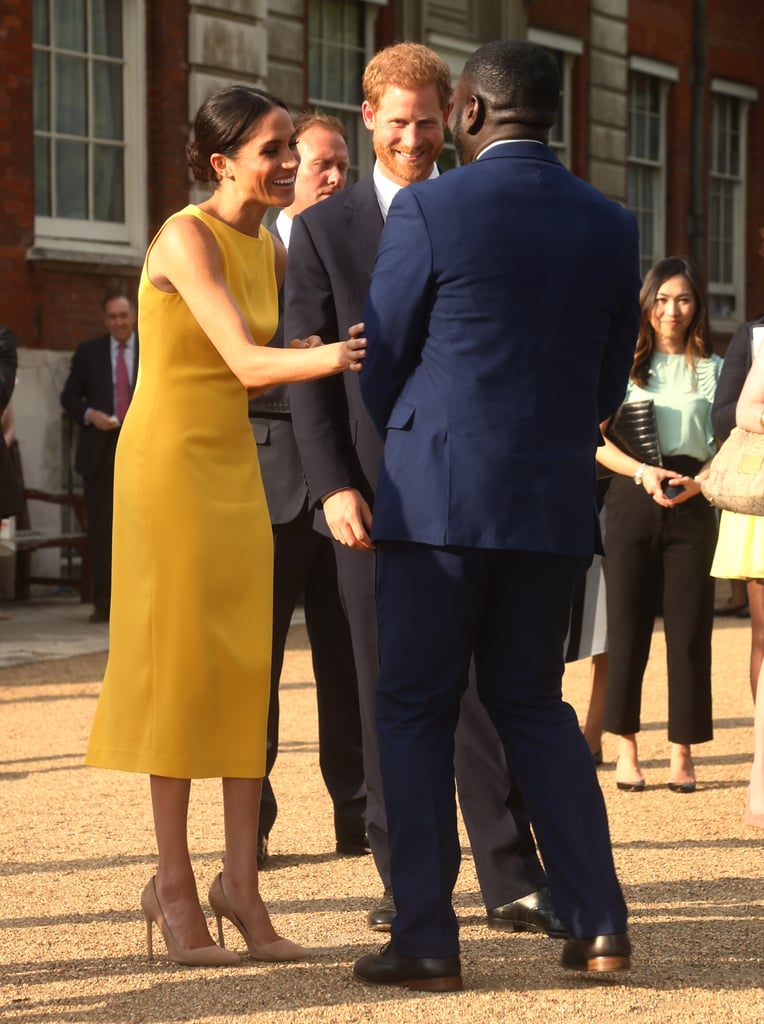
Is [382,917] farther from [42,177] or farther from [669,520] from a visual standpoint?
[42,177]

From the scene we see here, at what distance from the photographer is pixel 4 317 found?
13.6 m

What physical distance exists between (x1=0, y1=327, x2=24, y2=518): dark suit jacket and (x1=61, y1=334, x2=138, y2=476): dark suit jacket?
144 inches

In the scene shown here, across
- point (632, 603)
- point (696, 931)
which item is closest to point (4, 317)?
point (632, 603)

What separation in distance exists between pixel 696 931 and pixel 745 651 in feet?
22.4

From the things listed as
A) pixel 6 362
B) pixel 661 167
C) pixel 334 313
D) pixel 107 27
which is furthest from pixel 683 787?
pixel 661 167

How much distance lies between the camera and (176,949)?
4281mm

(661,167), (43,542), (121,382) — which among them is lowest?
(43,542)

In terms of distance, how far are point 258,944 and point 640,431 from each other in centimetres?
325

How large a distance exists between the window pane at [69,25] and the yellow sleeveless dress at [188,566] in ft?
34.2

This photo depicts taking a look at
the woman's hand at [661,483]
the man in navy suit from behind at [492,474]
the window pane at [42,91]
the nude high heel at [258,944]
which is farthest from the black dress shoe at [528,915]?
the window pane at [42,91]

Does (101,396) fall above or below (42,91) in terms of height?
below

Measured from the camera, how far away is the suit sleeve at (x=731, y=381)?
22.2 feet

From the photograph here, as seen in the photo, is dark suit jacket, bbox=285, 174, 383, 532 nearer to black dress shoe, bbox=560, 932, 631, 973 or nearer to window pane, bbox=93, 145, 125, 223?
black dress shoe, bbox=560, 932, 631, 973

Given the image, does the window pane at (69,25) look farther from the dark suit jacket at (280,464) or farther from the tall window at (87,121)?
the dark suit jacket at (280,464)
